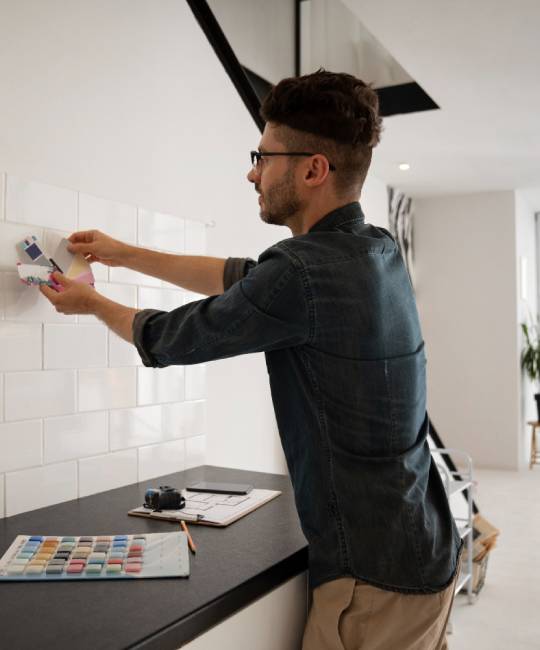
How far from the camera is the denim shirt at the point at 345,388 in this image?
42.8 inches

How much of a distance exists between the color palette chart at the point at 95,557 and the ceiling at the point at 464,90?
245 centimetres

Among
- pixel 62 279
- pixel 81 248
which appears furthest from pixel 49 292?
pixel 81 248

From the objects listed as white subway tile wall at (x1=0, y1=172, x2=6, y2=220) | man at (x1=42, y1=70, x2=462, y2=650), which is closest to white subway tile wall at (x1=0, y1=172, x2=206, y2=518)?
white subway tile wall at (x1=0, y1=172, x2=6, y2=220)

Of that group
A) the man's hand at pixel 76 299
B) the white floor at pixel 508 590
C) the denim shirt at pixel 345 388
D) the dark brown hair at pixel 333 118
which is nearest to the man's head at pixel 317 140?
the dark brown hair at pixel 333 118

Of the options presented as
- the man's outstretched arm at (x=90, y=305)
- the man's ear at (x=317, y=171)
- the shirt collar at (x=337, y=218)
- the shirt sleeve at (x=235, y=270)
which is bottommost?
the man's outstretched arm at (x=90, y=305)

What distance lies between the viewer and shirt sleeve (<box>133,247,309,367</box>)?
1079mm

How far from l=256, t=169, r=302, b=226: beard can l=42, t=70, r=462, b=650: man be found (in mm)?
55

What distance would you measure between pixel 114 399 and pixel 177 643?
904 mm

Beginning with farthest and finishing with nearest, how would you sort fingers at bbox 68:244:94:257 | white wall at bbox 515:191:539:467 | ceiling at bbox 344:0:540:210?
1. white wall at bbox 515:191:539:467
2. ceiling at bbox 344:0:540:210
3. fingers at bbox 68:244:94:257

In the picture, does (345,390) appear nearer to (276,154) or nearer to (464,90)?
(276,154)

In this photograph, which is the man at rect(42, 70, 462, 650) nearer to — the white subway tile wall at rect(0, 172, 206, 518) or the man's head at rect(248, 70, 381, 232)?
the man's head at rect(248, 70, 381, 232)

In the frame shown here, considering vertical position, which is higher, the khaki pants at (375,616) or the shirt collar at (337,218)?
the shirt collar at (337,218)

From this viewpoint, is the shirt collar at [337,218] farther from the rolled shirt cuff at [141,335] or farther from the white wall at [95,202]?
the white wall at [95,202]

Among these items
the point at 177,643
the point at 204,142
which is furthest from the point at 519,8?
the point at 177,643
